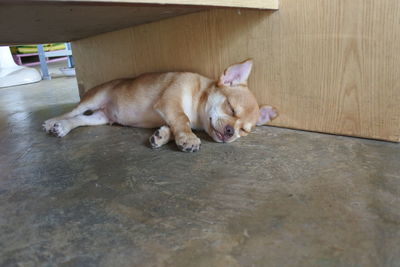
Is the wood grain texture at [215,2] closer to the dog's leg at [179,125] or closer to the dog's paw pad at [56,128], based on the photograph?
the dog's leg at [179,125]

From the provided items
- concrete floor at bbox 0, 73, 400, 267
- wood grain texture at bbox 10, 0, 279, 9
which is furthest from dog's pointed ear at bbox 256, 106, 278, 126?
wood grain texture at bbox 10, 0, 279, 9

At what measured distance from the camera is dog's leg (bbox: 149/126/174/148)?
1603 mm

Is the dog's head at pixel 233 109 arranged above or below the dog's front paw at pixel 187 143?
above

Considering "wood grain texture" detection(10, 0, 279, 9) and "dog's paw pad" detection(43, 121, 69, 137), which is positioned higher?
"wood grain texture" detection(10, 0, 279, 9)

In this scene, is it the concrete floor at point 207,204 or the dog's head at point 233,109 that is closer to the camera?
the concrete floor at point 207,204

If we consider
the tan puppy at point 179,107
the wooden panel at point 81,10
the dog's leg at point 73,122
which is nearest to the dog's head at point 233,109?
the tan puppy at point 179,107

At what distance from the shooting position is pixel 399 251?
0.78m

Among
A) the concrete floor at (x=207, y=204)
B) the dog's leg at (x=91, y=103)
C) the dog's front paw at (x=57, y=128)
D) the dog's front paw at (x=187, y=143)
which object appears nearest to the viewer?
the concrete floor at (x=207, y=204)

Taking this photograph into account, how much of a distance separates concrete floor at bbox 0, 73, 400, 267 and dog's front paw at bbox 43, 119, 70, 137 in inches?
10.5

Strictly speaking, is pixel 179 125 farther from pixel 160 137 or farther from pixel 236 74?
pixel 236 74

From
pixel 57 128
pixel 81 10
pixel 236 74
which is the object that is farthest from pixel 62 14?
pixel 236 74

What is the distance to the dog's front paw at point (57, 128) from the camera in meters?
1.91

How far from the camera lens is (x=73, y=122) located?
6.79 ft

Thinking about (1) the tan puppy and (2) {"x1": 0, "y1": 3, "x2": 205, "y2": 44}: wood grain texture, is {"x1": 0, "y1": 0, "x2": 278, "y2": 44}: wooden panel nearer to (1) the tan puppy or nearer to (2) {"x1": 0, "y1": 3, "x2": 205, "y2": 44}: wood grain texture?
(2) {"x1": 0, "y1": 3, "x2": 205, "y2": 44}: wood grain texture
